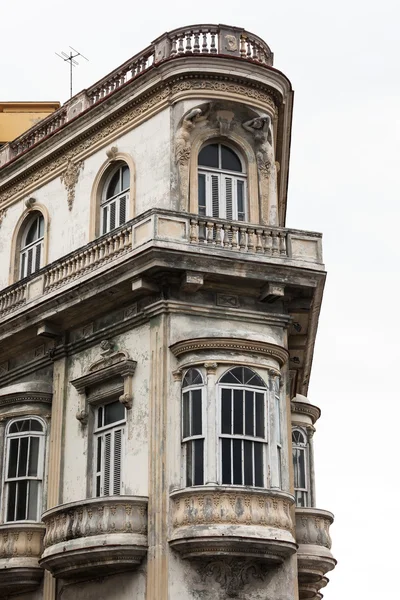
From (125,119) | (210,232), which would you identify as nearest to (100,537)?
(210,232)

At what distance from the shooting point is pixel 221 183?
24.1m

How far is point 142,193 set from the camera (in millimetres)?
24234

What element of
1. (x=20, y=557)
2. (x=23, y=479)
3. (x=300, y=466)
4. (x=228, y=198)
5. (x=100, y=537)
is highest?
(x=228, y=198)

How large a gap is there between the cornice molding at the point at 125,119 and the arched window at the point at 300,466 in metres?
7.94

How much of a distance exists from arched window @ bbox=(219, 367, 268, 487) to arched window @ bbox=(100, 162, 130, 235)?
5593 millimetres

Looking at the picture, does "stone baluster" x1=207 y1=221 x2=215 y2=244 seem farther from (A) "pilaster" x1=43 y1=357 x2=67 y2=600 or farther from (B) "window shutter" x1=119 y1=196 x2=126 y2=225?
(A) "pilaster" x1=43 y1=357 x2=67 y2=600

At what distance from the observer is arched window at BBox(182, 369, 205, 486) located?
20469 millimetres

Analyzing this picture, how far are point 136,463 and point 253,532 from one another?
2.92 m

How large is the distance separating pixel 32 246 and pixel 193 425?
8.77 metres

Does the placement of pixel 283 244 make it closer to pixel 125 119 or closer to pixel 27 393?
pixel 125 119

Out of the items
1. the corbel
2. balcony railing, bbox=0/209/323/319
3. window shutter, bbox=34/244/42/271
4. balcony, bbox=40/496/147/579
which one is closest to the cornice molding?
window shutter, bbox=34/244/42/271

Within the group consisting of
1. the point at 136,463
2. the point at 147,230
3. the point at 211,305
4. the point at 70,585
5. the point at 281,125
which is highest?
the point at 281,125

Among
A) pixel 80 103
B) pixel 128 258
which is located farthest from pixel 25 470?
pixel 80 103

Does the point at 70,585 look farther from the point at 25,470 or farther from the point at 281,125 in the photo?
the point at 281,125
